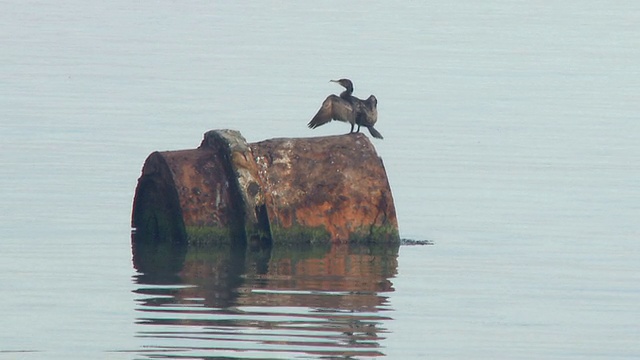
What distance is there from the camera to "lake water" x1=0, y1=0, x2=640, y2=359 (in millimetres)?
11883

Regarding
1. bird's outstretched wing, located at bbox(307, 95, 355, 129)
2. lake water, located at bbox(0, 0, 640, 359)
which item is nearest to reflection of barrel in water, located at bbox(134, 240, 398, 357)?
lake water, located at bbox(0, 0, 640, 359)

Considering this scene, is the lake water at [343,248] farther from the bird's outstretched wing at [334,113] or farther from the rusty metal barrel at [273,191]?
the bird's outstretched wing at [334,113]

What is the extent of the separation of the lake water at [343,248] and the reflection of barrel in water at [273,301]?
3 centimetres

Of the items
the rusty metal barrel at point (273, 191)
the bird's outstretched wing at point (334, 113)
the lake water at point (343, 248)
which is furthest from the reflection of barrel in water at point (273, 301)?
the bird's outstretched wing at point (334, 113)

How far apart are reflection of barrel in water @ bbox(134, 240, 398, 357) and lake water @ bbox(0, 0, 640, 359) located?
30mm

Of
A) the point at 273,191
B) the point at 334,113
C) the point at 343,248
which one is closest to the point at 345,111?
the point at 334,113

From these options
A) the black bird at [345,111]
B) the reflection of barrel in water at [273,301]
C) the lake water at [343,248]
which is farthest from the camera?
the black bird at [345,111]

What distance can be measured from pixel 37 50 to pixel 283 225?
24.7 m

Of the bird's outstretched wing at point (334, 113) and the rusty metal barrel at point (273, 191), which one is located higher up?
the bird's outstretched wing at point (334, 113)

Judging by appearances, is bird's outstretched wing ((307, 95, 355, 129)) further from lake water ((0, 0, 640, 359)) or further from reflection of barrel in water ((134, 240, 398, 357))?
reflection of barrel in water ((134, 240, 398, 357))

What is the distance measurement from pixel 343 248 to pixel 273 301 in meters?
2.60

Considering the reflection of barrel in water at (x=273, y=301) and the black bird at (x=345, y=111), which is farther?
the black bird at (x=345, y=111)

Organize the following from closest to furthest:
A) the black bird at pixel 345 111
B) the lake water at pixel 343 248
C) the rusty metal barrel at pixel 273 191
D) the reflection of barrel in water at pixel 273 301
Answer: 1. the reflection of barrel in water at pixel 273 301
2. the lake water at pixel 343 248
3. the rusty metal barrel at pixel 273 191
4. the black bird at pixel 345 111

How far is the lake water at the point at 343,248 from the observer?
1188 cm
